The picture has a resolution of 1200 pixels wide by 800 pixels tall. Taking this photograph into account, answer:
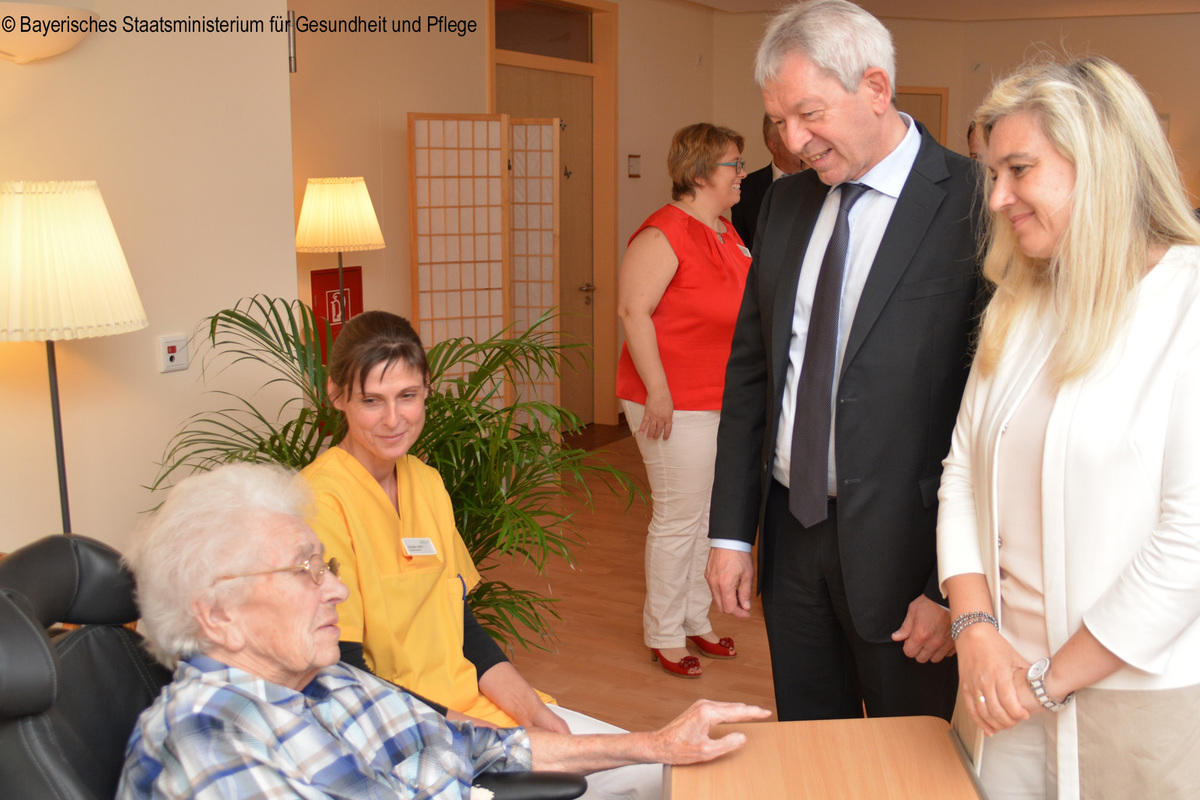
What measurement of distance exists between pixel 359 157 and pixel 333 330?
2.84ft

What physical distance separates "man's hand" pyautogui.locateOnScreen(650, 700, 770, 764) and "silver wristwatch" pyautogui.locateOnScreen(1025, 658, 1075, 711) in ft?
1.19

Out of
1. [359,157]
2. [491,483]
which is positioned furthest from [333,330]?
[491,483]

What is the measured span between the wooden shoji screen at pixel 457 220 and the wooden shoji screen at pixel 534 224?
59cm

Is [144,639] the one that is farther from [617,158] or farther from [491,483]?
[617,158]

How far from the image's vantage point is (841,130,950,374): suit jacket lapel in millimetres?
1620

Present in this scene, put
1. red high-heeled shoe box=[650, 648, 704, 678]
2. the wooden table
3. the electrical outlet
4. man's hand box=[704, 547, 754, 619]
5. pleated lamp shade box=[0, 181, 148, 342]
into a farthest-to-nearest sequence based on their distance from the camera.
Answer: red high-heeled shoe box=[650, 648, 704, 678] < the electrical outlet < pleated lamp shade box=[0, 181, 148, 342] < man's hand box=[704, 547, 754, 619] < the wooden table

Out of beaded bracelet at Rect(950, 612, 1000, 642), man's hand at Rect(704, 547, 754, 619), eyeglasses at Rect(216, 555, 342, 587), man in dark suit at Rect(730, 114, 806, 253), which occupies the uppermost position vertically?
man in dark suit at Rect(730, 114, 806, 253)

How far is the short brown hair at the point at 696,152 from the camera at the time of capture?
314 centimetres

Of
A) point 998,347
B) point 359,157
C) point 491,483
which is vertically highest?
point 359,157

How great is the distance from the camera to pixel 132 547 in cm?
137

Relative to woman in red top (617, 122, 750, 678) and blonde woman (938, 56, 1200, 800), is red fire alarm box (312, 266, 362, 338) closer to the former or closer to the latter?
woman in red top (617, 122, 750, 678)

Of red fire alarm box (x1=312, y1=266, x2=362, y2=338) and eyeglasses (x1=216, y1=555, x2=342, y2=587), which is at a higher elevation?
red fire alarm box (x1=312, y1=266, x2=362, y2=338)

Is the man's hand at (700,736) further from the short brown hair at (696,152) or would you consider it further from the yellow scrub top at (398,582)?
the short brown hair at (696,152)

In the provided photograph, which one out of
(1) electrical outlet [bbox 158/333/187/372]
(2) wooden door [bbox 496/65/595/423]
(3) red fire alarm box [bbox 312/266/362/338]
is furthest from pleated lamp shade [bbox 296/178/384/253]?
(2) wooden door [bbox 496/65/595/423]
